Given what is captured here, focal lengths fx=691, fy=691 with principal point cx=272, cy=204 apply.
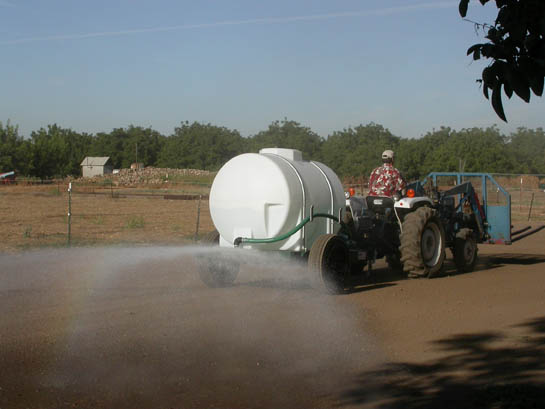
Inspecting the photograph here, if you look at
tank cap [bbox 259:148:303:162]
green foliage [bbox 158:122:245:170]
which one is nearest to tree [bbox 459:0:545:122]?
tank cap [bbox 259:148:303:162]

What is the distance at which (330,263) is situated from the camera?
9508mm

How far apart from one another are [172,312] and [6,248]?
27.4 ft

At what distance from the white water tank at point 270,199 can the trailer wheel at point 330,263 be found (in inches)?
15.6

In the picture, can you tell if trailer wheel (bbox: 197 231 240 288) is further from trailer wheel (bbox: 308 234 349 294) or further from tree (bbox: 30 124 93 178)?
tree (bbox: 30 124 93 178)

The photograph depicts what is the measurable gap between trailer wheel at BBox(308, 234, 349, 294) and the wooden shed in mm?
86758

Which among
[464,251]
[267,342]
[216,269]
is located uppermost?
[464,251]

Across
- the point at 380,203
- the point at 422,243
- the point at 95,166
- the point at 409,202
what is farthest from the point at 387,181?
the point at 95,166

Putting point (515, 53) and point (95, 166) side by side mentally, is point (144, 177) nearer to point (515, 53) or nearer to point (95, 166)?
point (95, 166)

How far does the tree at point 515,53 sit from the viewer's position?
335 cm

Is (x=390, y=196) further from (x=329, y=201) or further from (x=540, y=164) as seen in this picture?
(x=540, y=164)

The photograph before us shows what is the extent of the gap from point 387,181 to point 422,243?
115cm

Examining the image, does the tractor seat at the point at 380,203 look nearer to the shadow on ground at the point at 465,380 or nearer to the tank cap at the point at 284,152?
the tank cap at the point at 284,152

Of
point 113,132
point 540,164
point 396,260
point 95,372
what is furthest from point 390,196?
point 113,132

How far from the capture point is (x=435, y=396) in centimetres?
523
